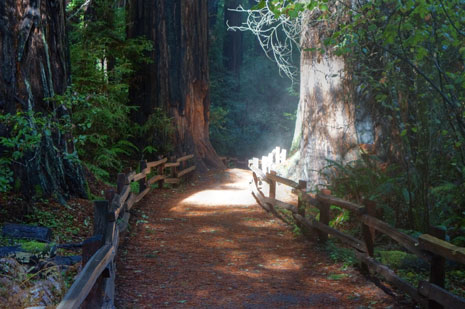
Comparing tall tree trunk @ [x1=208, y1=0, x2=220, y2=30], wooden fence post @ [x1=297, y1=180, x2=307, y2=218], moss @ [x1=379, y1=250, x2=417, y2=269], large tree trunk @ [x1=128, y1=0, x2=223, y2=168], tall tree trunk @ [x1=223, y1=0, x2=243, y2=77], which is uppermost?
tall tree trunk @ [x1=208, y1=0, x2=220, y2=30]

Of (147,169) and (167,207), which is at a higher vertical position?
(147,169)

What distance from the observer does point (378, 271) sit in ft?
19.1

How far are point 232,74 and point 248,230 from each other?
27.2m

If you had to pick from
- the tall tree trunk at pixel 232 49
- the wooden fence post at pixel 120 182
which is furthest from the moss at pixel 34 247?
the tall tree trunk at pixel 232 49

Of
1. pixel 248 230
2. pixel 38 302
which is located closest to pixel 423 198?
pixel 248 230

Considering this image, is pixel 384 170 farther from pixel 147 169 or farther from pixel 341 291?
pixel 147 169

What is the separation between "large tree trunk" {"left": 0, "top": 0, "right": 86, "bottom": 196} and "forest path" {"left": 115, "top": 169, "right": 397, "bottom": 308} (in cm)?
183

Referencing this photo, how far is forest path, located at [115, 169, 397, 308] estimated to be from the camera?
5656mm

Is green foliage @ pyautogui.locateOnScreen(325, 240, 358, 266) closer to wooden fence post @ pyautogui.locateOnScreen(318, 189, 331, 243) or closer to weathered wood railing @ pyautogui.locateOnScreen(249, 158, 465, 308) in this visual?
weathered wood railing @ pyautogui.locateOnScreen(249, 158, 465, 308)

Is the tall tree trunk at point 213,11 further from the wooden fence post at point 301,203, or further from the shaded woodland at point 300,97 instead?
the wooden fence post at point 301,203

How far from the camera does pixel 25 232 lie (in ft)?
20.5

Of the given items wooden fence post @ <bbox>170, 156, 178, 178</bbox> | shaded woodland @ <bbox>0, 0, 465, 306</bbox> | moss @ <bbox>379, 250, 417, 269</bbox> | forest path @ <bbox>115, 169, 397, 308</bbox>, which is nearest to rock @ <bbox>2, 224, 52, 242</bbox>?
shaded woodland @ <bbox>0, 0, 465, 306</bbox>

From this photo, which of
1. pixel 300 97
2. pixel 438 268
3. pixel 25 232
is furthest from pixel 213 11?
pixel 438 268

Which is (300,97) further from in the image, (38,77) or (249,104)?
(249,104)
